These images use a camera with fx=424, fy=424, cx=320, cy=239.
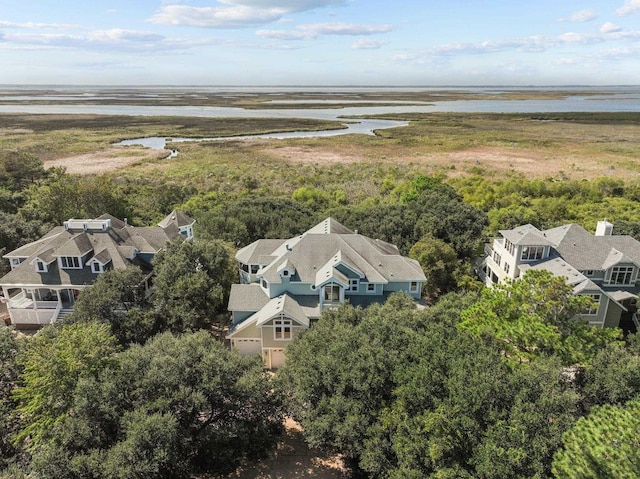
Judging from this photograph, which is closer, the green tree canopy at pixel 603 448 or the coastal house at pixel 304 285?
the green tree canopy at pixel 603 448

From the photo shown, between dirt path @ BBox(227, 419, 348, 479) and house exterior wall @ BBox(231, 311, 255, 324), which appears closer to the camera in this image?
dirt path @ BBox(227, 419, 348, 479)

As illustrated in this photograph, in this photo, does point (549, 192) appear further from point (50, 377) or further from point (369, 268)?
point (50, 377)

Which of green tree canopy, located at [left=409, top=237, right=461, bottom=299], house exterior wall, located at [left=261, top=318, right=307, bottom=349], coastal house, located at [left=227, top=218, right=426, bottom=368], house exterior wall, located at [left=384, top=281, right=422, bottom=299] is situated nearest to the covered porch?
coastal house, located at [left=227, top=218, right=426, bottom=368]

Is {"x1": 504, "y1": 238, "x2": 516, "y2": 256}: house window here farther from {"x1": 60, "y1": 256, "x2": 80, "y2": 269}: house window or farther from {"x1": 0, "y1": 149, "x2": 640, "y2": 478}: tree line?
{"x1": 60, "y1": 256, "x2": 80, "y2": 269}: house window

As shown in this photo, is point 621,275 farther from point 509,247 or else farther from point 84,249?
point 84,249

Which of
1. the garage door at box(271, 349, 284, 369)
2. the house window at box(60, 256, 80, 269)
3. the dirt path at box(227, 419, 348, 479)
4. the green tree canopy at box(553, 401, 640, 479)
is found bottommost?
the dirt path at box(227, 419, 348, 479)

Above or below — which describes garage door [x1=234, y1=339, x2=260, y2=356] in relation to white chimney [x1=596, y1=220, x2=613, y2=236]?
below

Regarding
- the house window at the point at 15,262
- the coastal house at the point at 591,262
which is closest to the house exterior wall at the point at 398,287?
the coastal house at the point at 591,262

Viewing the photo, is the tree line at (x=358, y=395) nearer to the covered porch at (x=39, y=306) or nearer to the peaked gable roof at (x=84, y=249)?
the peaked gable roof at (x=84, y=249)
